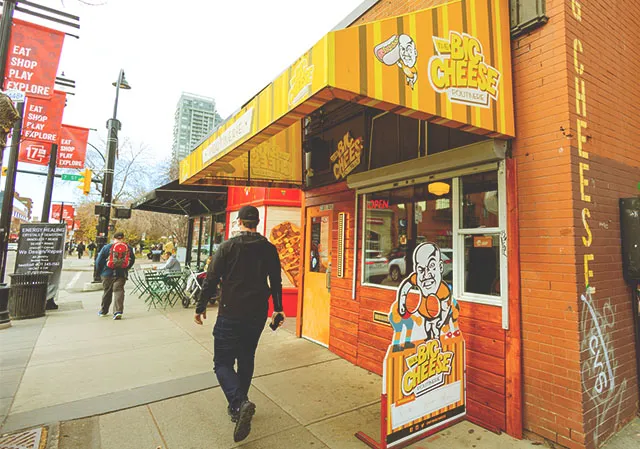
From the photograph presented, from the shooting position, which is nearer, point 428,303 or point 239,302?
point 428,303

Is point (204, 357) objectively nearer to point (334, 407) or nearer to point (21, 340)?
point (334, 407)

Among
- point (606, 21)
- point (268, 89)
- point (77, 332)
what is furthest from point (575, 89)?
point (77, 332)

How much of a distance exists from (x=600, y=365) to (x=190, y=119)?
39.6 metres

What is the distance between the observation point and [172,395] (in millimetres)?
3709

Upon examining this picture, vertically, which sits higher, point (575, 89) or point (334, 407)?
point (575, 89)

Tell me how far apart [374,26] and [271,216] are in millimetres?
6151

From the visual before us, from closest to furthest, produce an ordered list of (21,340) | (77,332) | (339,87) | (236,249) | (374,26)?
(339,87) < (374,26) < (236,249) < (21,340) < (77,332)

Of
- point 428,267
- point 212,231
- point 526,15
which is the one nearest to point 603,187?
point 526,15

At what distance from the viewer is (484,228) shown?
3.28m

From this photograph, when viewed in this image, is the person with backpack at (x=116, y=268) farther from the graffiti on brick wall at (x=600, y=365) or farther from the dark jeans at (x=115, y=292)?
the graffiti on brick wall at (x=600, y=365)

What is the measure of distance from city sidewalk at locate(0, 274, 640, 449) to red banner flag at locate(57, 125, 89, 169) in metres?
6.99

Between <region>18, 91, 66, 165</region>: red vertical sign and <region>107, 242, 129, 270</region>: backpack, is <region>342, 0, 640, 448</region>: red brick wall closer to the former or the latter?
<region>107, 242, 129, 270</region>: backpack

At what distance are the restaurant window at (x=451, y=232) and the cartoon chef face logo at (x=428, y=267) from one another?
3.1 inches

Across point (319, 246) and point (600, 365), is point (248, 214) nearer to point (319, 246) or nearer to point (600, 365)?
point (319, 246)
